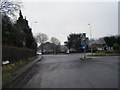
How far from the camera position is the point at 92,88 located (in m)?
5.53

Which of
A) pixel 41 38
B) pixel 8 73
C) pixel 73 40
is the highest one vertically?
pixel 41 38

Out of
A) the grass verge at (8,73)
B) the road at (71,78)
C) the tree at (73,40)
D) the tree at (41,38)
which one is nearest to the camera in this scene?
the road at (71,78)

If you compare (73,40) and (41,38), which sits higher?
(41,38)

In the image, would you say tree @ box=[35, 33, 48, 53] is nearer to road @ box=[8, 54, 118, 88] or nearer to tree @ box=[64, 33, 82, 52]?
tree @ box=[64, 33, 82, 52]

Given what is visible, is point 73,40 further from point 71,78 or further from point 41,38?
point 71,78

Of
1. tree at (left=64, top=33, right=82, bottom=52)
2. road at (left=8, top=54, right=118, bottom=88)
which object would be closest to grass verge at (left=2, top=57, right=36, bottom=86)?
road at (left=8, top=54, right=118, bottom=88)

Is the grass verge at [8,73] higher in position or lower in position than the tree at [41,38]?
lower

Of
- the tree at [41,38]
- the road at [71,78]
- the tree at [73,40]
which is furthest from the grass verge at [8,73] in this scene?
the tree at [41,38]

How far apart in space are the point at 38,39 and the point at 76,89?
71595 millimetres

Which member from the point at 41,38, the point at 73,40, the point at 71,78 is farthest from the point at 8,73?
the point at 41,38

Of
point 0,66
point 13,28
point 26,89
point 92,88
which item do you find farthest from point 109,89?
point 13,28

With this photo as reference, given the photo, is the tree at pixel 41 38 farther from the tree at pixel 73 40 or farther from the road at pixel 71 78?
the road at pixel 71 78

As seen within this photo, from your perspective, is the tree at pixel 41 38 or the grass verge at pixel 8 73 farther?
the tree at pixel 41 38

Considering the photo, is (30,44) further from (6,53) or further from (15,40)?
(6,53)
